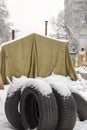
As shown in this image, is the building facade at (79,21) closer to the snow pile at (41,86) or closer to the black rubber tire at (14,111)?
the black rubber tire at (14,111)

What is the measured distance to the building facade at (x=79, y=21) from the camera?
7288cm

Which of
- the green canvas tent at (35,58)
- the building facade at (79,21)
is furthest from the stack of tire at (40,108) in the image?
the building facade at (79,21)

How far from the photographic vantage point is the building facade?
72.9 meters

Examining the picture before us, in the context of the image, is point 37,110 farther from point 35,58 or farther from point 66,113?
point 35,58

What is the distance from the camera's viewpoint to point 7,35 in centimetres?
6141

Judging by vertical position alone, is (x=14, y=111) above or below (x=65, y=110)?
below

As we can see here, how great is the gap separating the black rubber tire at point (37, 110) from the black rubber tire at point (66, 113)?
121mm

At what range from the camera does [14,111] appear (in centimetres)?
616

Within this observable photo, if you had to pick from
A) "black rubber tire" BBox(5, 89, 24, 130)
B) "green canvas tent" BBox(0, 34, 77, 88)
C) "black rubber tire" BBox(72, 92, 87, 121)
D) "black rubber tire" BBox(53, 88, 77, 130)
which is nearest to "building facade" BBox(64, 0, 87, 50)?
"green canvas tent" BBox(0, 34, 77, 88)

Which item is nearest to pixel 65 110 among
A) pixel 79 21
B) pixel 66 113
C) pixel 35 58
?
pixel 66 113

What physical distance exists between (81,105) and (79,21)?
70224 mm

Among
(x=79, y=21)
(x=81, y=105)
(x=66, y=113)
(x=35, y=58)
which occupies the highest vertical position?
(x=66, y=113)

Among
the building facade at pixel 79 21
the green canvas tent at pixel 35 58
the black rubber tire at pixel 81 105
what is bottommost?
the building facade at pixel 79 21

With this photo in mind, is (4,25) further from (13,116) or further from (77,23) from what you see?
(13,116)
